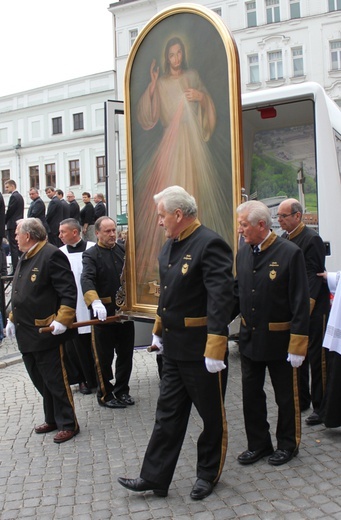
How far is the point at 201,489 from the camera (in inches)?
150

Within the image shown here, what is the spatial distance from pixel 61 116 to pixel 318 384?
46.2 m

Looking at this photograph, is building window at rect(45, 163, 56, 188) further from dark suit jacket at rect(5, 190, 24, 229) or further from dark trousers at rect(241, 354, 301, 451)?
dark trousers at rect(241, 354, 301, 451)

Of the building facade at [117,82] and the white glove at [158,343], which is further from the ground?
the building facade at [117,82]

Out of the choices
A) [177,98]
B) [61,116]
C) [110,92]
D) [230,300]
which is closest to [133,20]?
[110,92]

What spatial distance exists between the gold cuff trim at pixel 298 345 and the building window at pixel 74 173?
1795 inches

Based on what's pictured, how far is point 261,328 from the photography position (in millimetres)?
4227

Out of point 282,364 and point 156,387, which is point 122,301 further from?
point 282,364

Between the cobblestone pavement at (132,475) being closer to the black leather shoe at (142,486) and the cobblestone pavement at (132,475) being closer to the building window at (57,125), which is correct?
the black leather shoe at (142,486)

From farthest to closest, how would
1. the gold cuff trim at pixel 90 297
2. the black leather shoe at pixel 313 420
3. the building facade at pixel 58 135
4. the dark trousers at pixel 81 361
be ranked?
the building facade at pixel 58 135
the dark trousers at pixel 81 361
the gold cuff trim at pixel 90 297
the black leather shoe at pixel 313 420

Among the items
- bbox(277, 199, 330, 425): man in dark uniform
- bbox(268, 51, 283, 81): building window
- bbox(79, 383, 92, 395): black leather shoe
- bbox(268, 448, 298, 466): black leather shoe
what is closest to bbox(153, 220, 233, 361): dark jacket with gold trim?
bbox(268, 448, 298, 466): black leather shoe

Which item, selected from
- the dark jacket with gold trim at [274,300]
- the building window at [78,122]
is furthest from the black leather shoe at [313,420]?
the building window at [78,122]

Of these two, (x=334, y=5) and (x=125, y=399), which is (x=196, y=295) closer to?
(x=125, y=399)

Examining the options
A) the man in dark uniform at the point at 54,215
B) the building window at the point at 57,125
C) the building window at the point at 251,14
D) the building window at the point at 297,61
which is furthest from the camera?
the building window at the point at 57,125

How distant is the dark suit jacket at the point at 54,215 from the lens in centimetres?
1341
